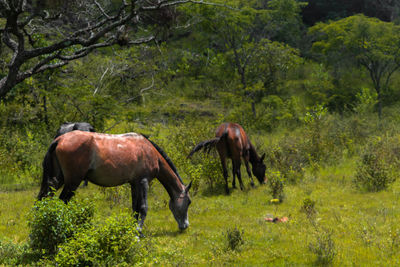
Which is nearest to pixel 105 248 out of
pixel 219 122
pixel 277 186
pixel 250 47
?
pixel 277 186

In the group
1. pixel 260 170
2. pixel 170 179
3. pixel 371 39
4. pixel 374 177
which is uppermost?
pixel 371 39

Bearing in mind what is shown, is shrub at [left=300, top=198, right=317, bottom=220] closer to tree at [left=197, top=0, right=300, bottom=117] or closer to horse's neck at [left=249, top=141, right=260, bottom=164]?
horse's neck at [left=249, top=141, right=260, bottom=164]

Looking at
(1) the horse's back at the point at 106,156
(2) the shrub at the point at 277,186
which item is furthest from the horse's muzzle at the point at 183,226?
(2) the shrub at the point at 277,186

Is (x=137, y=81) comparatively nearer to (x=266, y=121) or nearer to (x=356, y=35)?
(x=266, y=121)

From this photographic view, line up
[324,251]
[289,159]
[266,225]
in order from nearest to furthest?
[324,251]
[266,225]
[289,159]

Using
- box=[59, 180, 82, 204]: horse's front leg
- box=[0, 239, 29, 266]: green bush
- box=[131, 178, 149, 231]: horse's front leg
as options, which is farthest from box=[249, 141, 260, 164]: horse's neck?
box=[0, 239, 29, 266]: green bush

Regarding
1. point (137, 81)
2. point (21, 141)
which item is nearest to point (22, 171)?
point (21, 141)

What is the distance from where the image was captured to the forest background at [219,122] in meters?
6.37

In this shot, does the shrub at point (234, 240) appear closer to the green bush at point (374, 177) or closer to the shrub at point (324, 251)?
the shrub at point (324, 251)

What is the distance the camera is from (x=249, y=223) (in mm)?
8008

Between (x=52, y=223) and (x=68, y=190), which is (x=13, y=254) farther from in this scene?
(x=68, y=190)

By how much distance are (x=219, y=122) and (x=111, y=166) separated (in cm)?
964

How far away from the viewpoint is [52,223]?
5.33 m

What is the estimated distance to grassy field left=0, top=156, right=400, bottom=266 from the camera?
5965 mm
